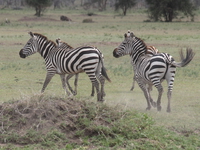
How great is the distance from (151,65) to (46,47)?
3.27 m

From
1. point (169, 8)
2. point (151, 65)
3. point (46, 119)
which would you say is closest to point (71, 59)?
point (151, 65)

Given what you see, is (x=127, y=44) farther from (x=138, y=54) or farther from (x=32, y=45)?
(x=32, y=45)

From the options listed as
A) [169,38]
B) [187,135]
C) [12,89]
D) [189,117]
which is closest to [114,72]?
[12,89]

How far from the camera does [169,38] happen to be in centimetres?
2572

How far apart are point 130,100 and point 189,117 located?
2.38 meters

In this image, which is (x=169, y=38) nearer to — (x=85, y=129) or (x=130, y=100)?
(x=130, y=100)

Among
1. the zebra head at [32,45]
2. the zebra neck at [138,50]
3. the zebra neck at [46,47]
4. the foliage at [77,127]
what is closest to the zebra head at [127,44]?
the zebra neck at [138,50]

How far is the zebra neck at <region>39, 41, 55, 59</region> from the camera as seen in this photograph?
35.2 ft

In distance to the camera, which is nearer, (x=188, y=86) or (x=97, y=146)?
(x=97, y=146)

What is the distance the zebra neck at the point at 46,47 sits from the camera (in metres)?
10.7

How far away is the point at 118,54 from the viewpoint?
10273mm

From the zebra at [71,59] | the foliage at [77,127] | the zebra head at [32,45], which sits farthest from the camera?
the zebra head at [32,45]

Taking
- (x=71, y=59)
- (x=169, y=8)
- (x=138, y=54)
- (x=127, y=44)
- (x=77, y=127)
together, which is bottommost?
(x=77, y=127)

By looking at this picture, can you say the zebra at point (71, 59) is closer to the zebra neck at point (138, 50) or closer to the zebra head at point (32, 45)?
the zebra head at point (32, 45)
